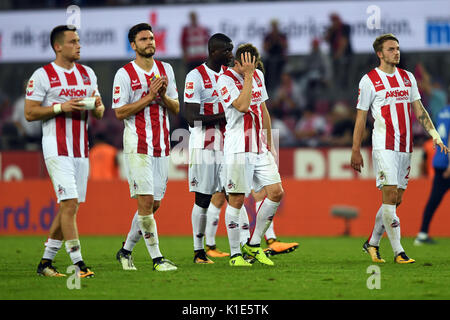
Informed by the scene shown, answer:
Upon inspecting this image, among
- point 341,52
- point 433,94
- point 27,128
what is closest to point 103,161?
point 27,128

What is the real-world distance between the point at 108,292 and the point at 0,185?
938 centimetres

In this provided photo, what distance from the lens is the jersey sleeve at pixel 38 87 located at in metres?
7.81

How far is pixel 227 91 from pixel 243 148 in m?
0.62

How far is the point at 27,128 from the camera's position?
58.1ft

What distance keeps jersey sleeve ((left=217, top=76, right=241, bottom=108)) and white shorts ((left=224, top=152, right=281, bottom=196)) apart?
1.86ft

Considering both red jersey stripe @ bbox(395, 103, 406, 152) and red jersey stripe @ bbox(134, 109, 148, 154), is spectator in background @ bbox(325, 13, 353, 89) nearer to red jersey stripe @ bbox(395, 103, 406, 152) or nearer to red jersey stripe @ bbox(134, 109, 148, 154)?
red jersey stripe @ bbox(395, 103, 406, 152)

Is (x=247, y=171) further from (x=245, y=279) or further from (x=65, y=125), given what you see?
(x=65, y=125)

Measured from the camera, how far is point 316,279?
7656 millimetres

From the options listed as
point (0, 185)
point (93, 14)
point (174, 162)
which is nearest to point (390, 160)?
point (174, 162)

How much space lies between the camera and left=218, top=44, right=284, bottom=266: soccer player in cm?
866

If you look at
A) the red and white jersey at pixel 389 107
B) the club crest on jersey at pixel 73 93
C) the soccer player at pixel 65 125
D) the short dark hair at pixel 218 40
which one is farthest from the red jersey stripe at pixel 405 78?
the club crest on jersey at pixel 73 93

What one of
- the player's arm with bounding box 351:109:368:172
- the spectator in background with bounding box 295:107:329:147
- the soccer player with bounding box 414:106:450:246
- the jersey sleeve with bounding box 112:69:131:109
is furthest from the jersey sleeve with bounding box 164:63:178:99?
the spectator in background with bounding box 295:107:329:147

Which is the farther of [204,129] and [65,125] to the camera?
[204,129]

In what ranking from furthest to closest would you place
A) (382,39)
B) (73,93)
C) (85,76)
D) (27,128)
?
(27,128) → (382,39) → (85,76) → (73,93)
